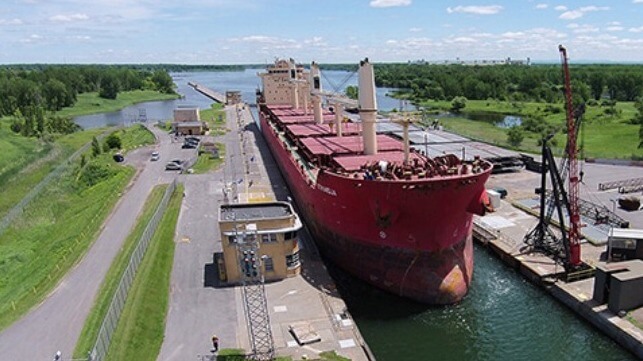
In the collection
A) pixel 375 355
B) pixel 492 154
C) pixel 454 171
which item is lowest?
pixel 375 355

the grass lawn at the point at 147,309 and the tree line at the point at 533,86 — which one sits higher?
the tree line at the point at 533,86

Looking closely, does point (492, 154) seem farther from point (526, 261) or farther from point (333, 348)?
point (333, 348)

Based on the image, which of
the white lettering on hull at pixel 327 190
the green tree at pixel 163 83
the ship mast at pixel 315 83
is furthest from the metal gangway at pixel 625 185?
the green tree at pixel 163 83

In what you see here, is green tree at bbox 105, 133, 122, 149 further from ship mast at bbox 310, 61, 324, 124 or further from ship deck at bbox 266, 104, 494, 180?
ship mast at bbox 310, 61, 324, 124

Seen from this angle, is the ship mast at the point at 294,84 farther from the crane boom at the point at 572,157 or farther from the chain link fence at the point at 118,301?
the crane boom at the point at 572,157

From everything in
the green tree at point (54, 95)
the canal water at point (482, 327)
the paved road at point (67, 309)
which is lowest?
the canal water at point (482, 327)

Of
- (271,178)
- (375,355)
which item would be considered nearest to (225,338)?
(375,355)

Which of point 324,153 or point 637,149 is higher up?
point 324,153
